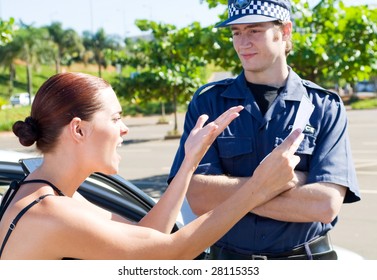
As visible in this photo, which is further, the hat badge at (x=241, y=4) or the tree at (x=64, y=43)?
A: the tree at (x=64, y=43)

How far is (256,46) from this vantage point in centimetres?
273

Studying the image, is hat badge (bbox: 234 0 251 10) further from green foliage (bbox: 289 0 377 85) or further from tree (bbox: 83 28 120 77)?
tree (bbox: 83 28 120 77)

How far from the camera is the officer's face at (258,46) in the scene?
2734 millimetres

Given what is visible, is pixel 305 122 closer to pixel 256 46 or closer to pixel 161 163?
pixel 256 46

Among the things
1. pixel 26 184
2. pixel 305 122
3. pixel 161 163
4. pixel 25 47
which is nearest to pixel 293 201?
pixel 305 122

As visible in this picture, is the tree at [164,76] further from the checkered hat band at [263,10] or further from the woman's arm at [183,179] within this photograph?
the woman's arm at [183,179]

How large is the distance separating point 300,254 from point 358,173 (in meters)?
10.7

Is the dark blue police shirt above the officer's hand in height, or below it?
below

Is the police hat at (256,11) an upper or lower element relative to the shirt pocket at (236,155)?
upper

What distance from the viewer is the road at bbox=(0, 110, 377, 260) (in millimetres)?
7520

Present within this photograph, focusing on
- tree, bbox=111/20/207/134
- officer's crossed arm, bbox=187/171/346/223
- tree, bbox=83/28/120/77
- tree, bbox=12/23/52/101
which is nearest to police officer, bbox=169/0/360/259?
officer's crossed arm, bbox=187/171/346/223

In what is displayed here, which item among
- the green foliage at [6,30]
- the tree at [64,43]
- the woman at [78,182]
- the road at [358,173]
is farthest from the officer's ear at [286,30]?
the tree at [64,43]

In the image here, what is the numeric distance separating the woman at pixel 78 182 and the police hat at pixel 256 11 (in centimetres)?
74
